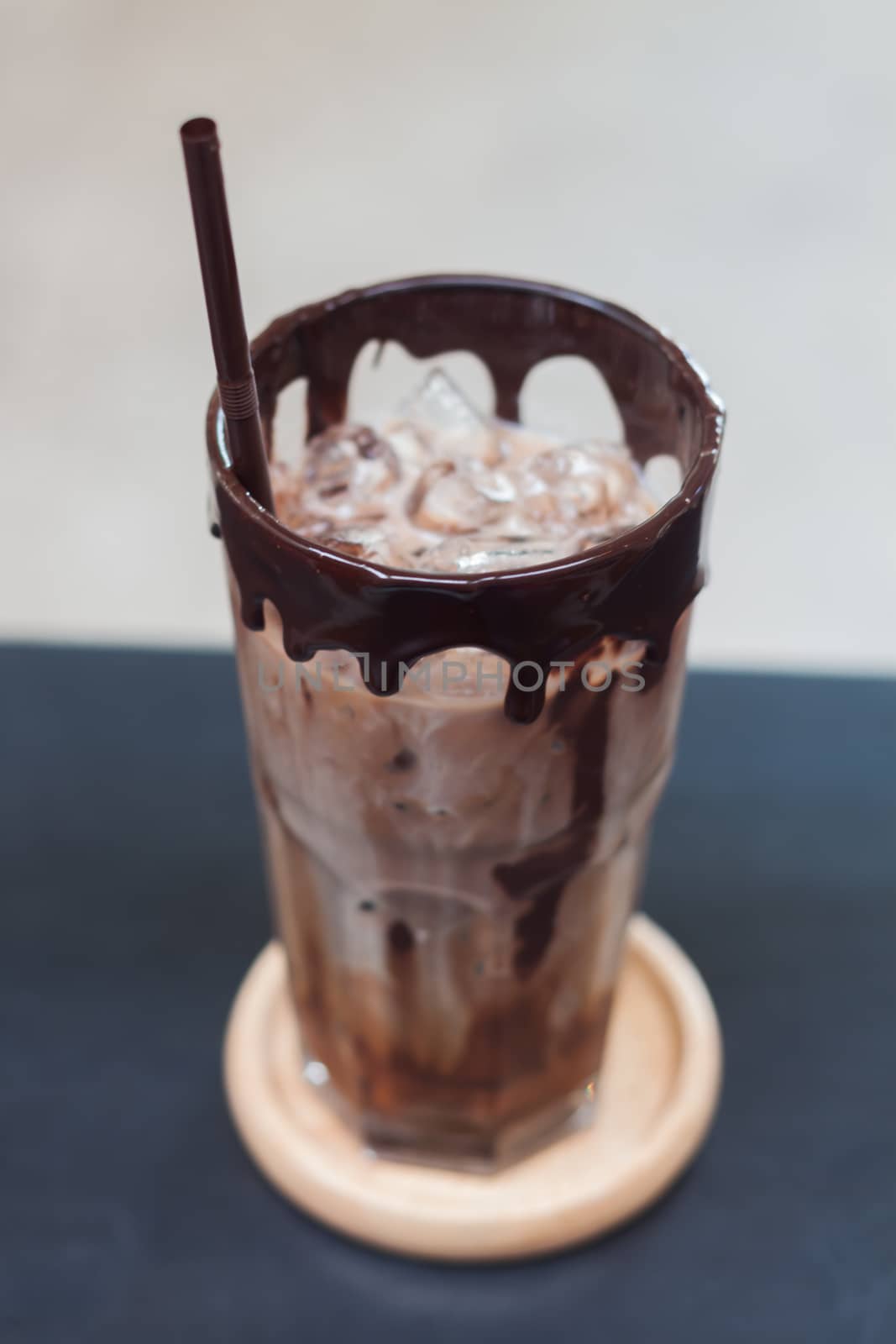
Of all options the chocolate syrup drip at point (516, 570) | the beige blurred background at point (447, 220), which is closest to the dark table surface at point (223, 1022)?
the chocolate syrup drip at point (516, 570)

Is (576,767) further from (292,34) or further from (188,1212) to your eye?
(292,34)

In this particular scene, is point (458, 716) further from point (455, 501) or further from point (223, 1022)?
point (223, 1022)

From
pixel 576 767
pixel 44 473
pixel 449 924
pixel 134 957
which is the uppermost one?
pixel 576 767

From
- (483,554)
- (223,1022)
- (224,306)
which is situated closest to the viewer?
(224,306)

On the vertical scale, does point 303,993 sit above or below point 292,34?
below

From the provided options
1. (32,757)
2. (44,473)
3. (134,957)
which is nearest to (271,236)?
(44,473)

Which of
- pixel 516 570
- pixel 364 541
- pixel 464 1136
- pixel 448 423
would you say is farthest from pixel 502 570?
pixel 464 1136

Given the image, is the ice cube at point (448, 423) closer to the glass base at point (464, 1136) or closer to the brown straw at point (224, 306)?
the brown straw at point (224, 306)
